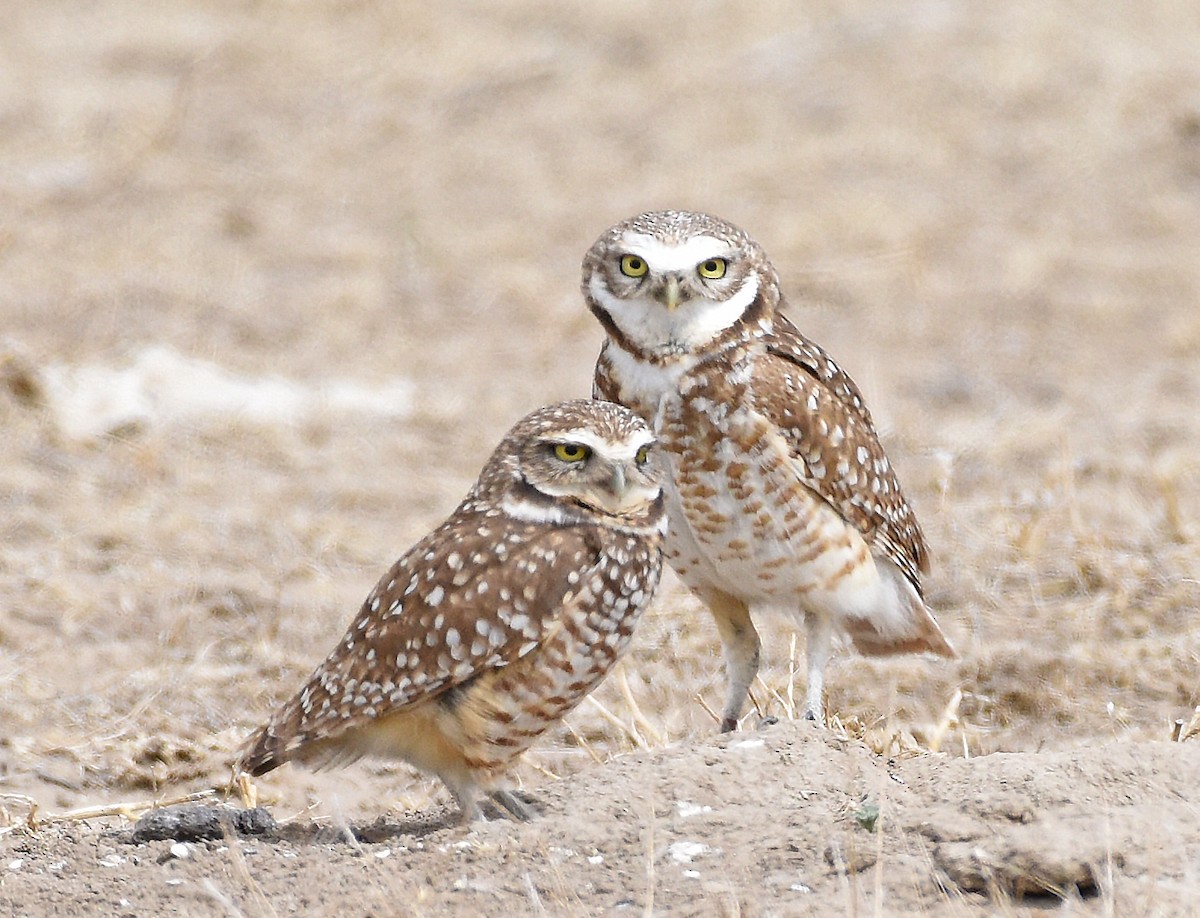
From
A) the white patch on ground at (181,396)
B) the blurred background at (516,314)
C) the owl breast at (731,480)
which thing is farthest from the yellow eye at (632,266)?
the white patch on ground at (181,396)

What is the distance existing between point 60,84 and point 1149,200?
8473mm

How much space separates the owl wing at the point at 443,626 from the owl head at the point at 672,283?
658 mm

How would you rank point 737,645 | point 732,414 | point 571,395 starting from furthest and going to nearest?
point 571,395, point 737,645, point 732,414

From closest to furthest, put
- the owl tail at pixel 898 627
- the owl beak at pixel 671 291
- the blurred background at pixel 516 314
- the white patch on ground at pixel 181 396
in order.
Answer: the owl beak at pixel 671 291, the owl tail at pixel 898 627, the blurred background at pixel 516 314, the white patch on ground at pixel 181 396

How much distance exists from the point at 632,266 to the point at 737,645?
126cm

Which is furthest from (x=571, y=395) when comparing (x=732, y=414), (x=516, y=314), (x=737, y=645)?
(x=732, y=414)

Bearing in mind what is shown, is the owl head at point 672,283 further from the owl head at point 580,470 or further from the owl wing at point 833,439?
the owl head at point 580,470

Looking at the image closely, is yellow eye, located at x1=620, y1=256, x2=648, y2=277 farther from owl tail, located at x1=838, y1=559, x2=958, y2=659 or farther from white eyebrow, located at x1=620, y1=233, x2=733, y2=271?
owl tail, located at x1=838, y1=559, x2=958, y2=659

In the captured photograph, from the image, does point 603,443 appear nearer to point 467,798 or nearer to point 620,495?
point 620,495

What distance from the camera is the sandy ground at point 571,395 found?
4203mm

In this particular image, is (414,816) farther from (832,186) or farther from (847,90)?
(847,90)

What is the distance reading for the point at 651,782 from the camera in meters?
4.42

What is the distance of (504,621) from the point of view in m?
4.60

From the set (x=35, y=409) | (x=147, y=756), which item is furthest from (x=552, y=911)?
(x=35, y=409)
